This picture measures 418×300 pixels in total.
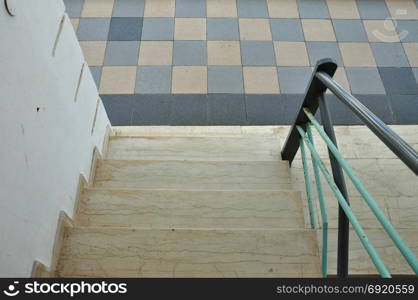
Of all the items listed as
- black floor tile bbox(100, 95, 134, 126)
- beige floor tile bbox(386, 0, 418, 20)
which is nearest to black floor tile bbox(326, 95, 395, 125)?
beige floor tile bbox(386, 0, 418, 20)

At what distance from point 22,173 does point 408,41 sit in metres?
3.28

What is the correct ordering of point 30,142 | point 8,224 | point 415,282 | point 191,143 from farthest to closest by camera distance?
point 191,143 → point 30,142 → point 8,224 → point 415,282

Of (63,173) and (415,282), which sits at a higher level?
(63,173)

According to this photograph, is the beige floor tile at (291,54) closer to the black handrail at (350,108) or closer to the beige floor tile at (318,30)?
the beige floor tile at (318,30)

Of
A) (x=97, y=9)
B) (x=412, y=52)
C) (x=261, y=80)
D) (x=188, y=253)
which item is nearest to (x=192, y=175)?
(x=188, y=253)

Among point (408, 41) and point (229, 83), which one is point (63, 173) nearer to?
point (229, 83)

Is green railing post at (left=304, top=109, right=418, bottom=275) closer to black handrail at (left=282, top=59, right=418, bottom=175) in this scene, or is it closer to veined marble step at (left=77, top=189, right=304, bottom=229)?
black handrail at (left=282, top=59, right=418, bottom=175)

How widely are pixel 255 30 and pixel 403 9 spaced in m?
1.52

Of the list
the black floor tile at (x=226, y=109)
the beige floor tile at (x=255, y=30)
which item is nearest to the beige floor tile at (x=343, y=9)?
the beige floor tile at (x=255, y=30)

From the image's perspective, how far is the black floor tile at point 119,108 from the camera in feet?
8.19

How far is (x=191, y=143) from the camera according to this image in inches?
82.8

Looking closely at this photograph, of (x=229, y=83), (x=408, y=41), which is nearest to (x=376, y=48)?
(x=408, y=41)

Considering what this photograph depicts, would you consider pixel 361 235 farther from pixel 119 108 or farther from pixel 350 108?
pixel 119 108

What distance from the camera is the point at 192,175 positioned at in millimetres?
1863
